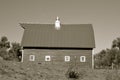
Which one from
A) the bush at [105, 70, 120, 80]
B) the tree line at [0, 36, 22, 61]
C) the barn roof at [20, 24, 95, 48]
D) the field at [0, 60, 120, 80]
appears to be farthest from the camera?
the tree line at [0, 36, 22, 61]

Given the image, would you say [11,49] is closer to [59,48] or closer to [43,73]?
[59,48]

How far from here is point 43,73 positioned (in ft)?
79.7

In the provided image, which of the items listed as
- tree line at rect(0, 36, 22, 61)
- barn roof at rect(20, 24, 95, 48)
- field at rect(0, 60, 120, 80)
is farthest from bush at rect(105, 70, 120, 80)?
tree line at rect(0, 36, 22, 61)

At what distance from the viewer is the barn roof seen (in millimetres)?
53938

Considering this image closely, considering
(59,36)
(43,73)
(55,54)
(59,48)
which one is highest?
(59,36)

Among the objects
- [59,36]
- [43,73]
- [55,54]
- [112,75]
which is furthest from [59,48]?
[43,73]

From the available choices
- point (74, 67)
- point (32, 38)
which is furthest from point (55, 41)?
point (74, 67)

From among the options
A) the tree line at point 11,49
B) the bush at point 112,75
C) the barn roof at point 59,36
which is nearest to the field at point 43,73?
the bush at point 112,75

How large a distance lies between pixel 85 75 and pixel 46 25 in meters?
35.7

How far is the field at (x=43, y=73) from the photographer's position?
22328mm

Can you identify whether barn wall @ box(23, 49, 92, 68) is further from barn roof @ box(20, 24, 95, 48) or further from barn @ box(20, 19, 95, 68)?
barn roof @ box(20, 24, 95, 48)

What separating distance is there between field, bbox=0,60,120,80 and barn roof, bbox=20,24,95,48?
1054 inches

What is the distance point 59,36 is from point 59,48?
344 centimetres

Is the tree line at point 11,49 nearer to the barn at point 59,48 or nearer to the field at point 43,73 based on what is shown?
the barn at point 59,48
